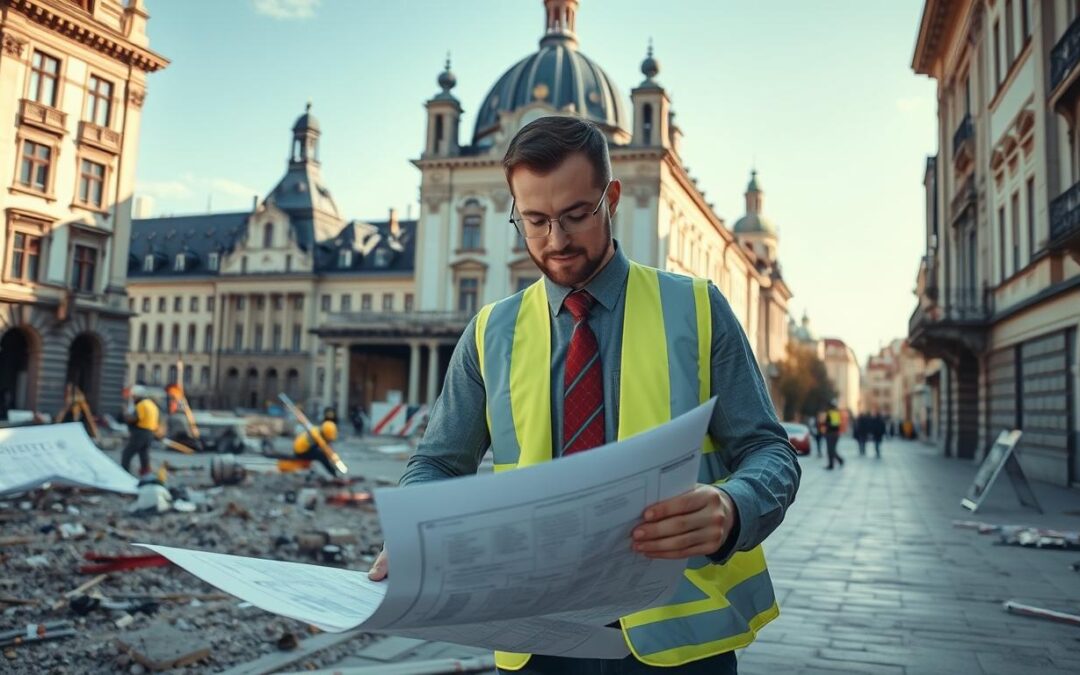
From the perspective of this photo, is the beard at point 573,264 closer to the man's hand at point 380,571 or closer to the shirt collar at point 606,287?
the shirt collar at point 606,287

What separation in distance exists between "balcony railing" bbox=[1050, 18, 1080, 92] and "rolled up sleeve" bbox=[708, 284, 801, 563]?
15.4m

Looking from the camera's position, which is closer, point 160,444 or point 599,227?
point 599,227

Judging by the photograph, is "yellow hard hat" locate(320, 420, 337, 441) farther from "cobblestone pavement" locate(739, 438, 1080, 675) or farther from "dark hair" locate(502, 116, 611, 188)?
"dark hair" locate(502, 116, 611, 188)

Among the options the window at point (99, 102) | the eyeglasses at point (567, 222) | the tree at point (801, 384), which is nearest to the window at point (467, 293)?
the window at point (99, 102)

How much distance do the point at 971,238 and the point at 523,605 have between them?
28081mm

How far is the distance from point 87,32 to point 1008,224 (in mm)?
29303

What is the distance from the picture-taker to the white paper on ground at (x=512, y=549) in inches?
47.4

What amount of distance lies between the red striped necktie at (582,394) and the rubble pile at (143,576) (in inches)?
122

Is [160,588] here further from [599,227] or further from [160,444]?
[160,444]

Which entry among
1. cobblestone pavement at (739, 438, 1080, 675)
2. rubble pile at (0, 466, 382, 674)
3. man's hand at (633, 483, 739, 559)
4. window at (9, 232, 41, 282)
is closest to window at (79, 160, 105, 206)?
window at (9, 232, 41, 282)

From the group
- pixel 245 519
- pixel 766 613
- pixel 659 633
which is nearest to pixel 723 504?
pixel 659 633

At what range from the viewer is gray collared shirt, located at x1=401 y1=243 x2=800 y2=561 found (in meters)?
1.56

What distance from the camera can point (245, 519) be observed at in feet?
30.5

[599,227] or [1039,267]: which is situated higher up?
[1039,267]
